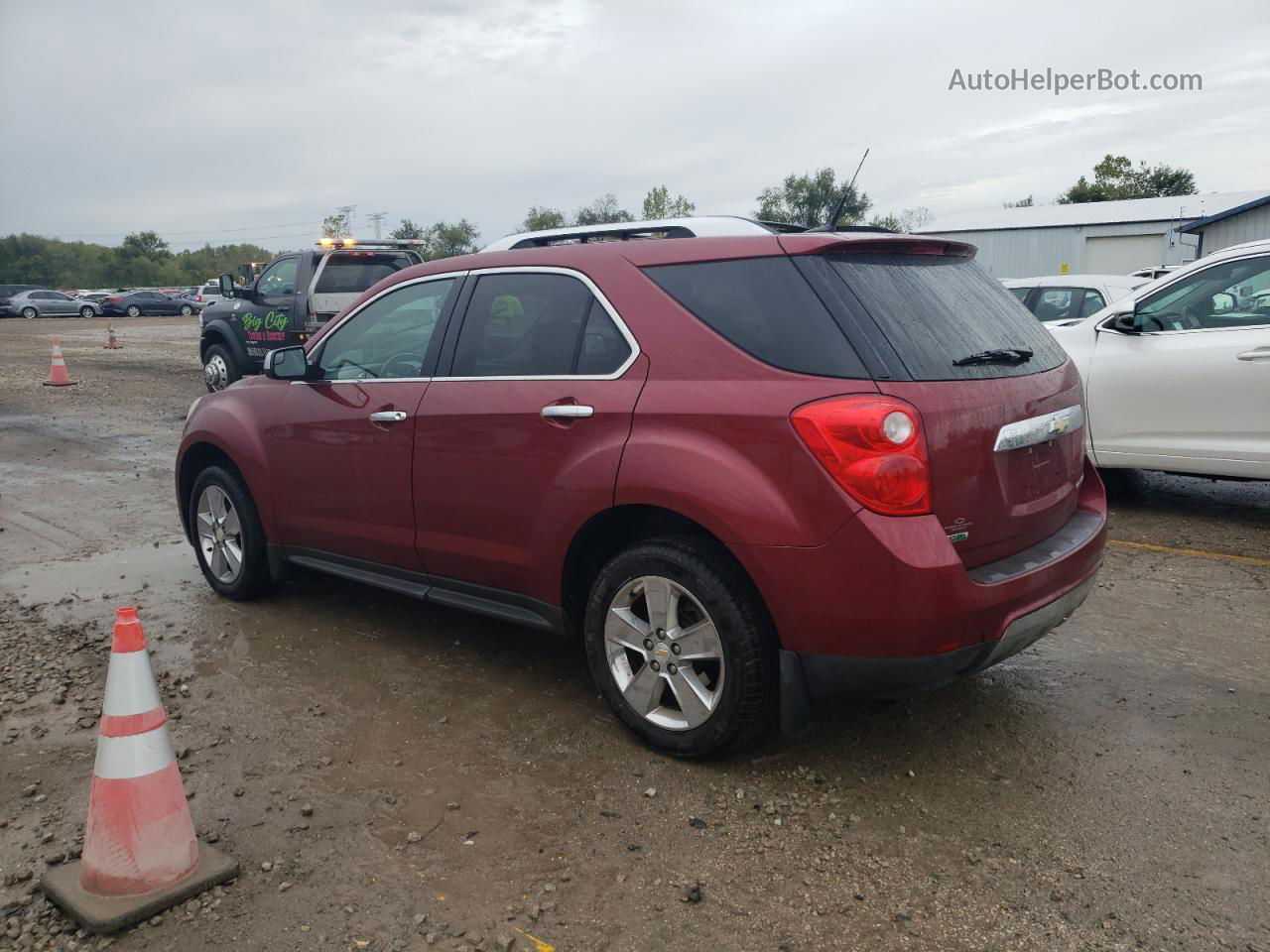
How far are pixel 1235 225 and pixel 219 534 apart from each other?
119ft

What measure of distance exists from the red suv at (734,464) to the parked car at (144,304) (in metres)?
51.2

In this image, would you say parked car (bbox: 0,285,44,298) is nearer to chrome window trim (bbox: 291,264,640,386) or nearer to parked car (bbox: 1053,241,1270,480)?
A: chrome window trim (bbox: 291,264,640,386)

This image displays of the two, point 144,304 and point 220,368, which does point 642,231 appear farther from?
point 144,304

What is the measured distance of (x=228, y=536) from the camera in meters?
5.48

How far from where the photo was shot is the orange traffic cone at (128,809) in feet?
9.17

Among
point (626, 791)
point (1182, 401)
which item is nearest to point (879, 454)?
point (626, 791)

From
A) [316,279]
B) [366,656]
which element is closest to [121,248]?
[316,279]

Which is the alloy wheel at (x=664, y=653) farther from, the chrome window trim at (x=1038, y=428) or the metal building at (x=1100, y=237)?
the metal building at (x=1100, y=237)

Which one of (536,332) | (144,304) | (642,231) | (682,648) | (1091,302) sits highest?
(642,231)

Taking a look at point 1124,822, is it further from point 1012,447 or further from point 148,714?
point 148,714

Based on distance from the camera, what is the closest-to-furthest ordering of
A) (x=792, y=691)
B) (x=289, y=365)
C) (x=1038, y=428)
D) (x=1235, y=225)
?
(x=792, y=691) < (x=1038, y=428) < (x=289, y=365) < (x=1235, y=225)

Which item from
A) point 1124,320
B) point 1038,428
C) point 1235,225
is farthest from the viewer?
point 1235,225

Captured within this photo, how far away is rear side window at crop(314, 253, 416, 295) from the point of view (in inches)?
524

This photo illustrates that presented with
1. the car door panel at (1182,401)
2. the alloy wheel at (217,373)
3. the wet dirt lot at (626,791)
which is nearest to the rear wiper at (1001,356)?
the wet dirt lot at (626,791)
